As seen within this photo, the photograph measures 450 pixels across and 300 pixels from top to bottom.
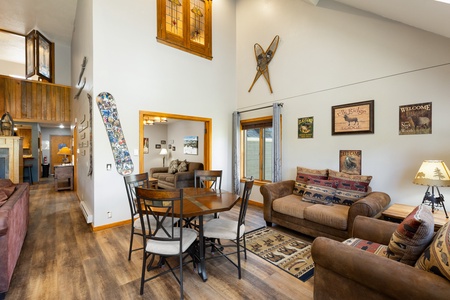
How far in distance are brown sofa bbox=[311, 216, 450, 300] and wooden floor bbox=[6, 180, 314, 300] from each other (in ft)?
2.03

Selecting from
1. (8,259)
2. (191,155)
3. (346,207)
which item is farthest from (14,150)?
(346,207)

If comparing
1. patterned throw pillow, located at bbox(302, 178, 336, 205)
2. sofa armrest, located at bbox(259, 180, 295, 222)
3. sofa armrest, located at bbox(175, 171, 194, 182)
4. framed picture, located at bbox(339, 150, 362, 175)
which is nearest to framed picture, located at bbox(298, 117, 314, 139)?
framed picture, located at bbox(339, 150, 362, 175)

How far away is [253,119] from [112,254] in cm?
383

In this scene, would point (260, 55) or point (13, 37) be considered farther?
point (13, 37)

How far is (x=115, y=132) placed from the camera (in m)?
3.66

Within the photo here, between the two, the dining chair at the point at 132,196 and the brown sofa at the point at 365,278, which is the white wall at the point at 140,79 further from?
the brown sofa at the point at 365,278

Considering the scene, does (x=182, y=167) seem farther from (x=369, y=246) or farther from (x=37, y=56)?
(x=369, y=246)

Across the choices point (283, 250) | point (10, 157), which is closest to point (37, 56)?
point (10, 157)

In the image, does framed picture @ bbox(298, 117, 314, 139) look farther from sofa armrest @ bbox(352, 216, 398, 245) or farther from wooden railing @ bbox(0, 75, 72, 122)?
wooden railing @ bbox(0, 75, 72, 122)

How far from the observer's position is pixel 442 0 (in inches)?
70.9

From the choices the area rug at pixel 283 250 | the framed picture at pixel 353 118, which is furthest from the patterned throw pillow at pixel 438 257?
the framed picture at pixel 353 118

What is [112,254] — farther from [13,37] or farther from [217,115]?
[13,37]

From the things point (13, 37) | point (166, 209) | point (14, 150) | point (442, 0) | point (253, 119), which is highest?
point (13, 37)

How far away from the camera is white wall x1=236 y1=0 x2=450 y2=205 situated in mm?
2775
